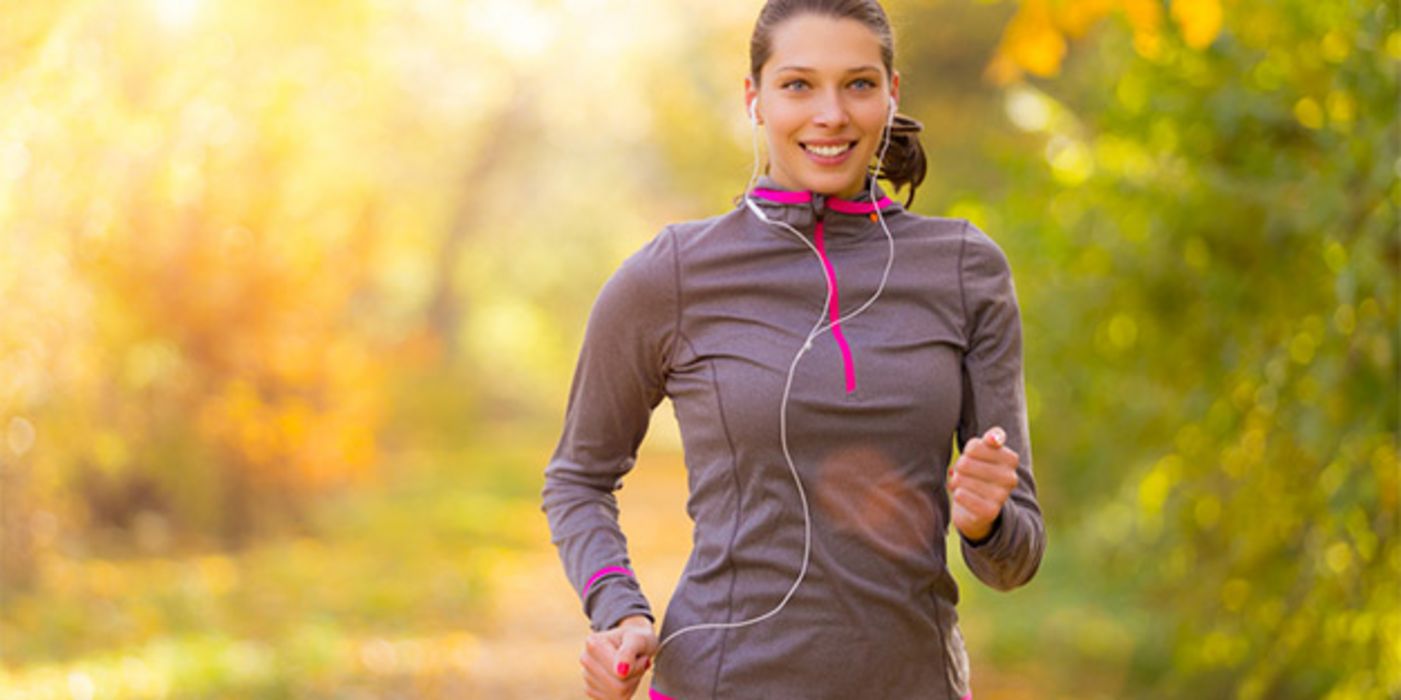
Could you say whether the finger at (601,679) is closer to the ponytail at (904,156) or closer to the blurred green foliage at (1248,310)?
the ponytail at (904,156)

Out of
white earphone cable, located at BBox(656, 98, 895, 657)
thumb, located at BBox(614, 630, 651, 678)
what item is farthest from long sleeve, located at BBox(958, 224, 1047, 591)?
thumb, located at BBox(614, 630, 651, 678)

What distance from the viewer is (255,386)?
42.0 feet

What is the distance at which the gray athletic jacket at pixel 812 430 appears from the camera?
2586 mm

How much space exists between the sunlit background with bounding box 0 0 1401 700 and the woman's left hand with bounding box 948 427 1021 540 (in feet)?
2.94

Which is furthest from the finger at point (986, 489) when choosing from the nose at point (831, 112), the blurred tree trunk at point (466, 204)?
the blurred tree trunk at point (466, 204)

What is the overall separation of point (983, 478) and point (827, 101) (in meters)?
0.64

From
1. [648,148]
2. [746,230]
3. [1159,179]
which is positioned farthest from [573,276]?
[746,230]

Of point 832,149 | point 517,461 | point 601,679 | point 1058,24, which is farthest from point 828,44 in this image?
point 517,461

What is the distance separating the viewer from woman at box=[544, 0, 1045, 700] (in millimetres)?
2588

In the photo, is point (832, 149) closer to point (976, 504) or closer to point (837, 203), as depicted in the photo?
point (837, 203)

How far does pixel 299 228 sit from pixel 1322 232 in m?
9.08

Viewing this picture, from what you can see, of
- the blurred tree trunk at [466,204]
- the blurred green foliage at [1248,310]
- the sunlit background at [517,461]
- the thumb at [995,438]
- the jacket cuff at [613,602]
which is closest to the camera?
the thumb at [995,438]

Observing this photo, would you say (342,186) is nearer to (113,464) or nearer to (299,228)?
(299,228)

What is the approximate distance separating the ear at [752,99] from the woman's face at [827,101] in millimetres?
98
